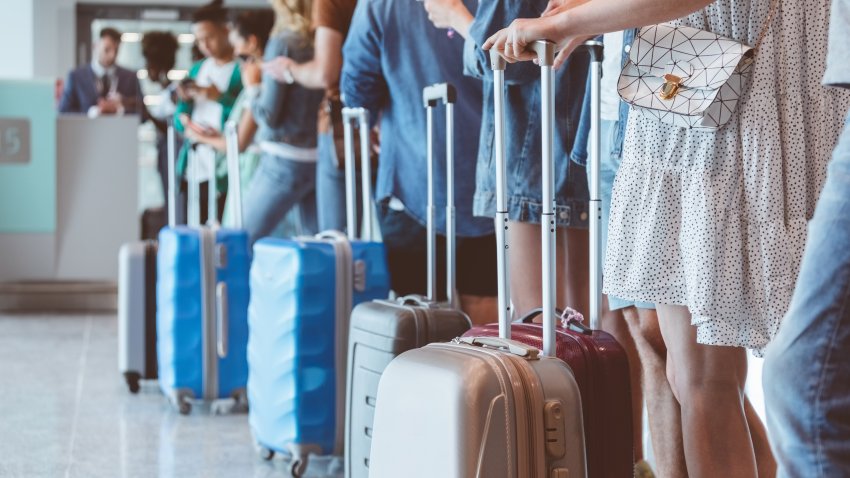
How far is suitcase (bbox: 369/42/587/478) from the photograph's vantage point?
1446 mm

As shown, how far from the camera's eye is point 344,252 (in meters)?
2.66

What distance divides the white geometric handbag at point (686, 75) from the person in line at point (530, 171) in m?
0.55

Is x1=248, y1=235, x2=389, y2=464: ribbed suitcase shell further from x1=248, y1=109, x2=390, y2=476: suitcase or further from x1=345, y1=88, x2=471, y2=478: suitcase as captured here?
x1=345, y1=88, x2=471, y2=478: suitcase

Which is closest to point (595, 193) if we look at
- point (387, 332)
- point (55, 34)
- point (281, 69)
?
point (387, 332)

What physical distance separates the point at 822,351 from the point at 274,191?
314 centimetres

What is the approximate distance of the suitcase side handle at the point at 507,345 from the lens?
1.51 metres

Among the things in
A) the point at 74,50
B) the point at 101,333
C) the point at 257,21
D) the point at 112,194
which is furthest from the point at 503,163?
the point at 74,50

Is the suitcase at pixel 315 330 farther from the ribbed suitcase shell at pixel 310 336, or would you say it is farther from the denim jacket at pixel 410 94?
the denim jacket at pixel 410 94

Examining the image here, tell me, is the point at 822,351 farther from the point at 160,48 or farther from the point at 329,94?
the point at 160,48

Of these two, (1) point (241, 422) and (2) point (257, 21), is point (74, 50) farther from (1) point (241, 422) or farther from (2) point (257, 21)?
(1) point (241, 422)

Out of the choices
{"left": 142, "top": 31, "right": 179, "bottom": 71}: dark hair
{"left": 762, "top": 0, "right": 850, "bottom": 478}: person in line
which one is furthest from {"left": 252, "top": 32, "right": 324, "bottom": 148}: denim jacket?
{"left": 142, "top": 31, "right": 179, "bottom": 71}: dark hair

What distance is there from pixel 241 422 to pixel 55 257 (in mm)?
4100

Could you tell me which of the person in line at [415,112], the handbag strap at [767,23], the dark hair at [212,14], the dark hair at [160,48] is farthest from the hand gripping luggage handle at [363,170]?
the dark hair at [160,48]

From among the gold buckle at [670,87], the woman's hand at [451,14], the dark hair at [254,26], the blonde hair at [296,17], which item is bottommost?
the gold buckle at [670,87]
